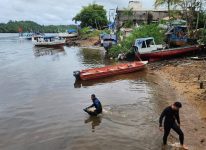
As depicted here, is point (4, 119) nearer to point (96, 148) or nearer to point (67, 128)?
point (67, 128)

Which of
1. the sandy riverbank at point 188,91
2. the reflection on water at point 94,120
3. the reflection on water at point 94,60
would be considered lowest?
the reflection on water at point 94,120

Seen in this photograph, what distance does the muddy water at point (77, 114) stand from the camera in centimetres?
1366

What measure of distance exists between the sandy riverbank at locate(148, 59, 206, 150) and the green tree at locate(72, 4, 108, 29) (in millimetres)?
49243

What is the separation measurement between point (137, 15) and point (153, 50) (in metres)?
28.5

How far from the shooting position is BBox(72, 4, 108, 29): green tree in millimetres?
79750

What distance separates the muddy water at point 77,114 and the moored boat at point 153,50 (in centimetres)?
493

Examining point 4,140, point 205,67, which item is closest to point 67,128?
point 4,140

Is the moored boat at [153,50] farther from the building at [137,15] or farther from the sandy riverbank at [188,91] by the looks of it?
the building at [137,15]

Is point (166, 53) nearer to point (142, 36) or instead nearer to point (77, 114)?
point (142, 36)

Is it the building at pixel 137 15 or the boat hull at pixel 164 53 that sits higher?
the building at pixel 137 15

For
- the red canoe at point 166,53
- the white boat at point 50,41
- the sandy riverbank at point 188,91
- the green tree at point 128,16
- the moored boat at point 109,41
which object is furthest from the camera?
the white boat at point 50,41

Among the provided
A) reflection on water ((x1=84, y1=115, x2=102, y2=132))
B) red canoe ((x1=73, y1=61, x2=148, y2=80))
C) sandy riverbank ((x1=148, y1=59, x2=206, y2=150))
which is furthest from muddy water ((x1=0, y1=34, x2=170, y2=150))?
sandy riverbank ((x1=148, y1=59, x2=206, y2=150))

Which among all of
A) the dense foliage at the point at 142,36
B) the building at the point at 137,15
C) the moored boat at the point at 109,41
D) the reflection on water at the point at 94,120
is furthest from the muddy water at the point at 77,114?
the building at the point at 137,15

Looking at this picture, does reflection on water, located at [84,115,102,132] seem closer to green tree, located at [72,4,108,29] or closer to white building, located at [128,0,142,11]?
white building, located at [128,0,142,11]
